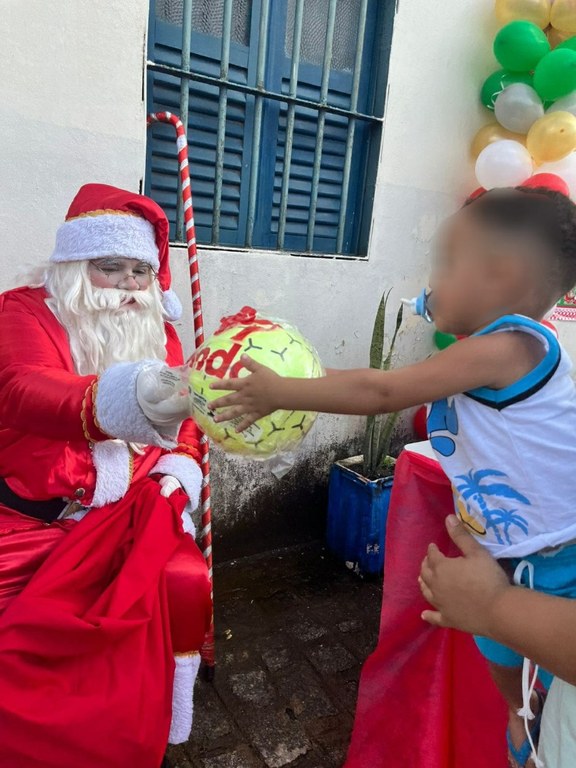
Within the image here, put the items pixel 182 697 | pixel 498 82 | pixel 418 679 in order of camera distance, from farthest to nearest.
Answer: pixel 498 82 → pixel 418 679 → pixel 182 697

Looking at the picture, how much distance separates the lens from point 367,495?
3.25 metres

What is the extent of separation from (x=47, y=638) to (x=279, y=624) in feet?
5.28

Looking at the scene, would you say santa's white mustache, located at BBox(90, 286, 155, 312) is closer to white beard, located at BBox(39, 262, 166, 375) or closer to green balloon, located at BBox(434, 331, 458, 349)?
white beard, located at BBox(39, 262, 166, 375)

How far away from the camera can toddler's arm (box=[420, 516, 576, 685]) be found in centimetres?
92

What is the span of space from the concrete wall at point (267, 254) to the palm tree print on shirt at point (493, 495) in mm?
1960

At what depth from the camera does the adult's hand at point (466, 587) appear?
41.4 inches

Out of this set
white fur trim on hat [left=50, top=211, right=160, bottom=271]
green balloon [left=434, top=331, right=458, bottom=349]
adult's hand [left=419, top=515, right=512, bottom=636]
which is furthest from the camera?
green balloon [left=434, top=331, right=458, bottom=349]

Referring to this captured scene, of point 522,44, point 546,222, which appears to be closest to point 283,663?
point 546,222

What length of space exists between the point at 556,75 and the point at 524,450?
284 cm

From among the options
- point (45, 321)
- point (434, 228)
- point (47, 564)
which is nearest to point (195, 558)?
point (47, 564)

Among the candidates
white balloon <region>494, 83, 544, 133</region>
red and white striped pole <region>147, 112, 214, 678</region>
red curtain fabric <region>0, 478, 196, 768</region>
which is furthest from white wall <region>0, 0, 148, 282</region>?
white balloon <region>494, 83, 544, 133</region>

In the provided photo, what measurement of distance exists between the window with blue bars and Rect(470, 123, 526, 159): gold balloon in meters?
0.73

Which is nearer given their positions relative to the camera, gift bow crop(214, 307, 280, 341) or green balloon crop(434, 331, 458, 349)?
gift bow crop(214, 307, 280, 341)

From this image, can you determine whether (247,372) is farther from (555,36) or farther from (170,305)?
(555,36)
